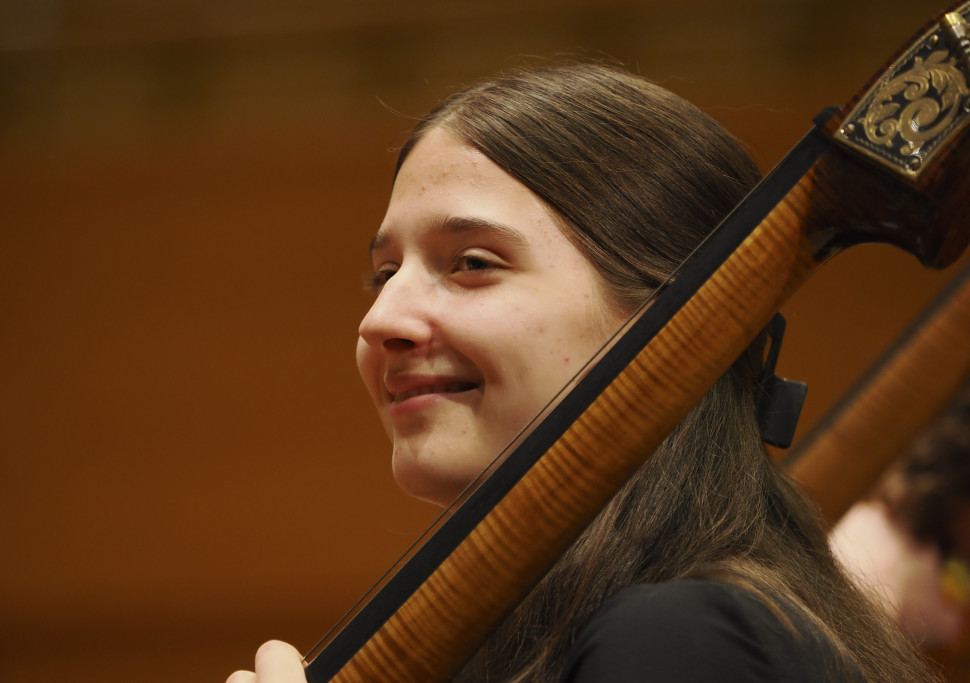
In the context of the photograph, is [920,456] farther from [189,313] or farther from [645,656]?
[189,313]

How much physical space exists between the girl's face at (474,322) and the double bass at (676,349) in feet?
0.63

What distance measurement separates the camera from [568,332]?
952 millimetres

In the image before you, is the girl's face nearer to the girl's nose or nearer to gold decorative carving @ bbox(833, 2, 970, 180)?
the girl's nose

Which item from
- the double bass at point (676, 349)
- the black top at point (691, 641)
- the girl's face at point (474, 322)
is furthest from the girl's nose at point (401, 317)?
the black top at point (691, 641)

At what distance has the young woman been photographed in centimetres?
88

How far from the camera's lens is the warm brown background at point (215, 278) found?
2.86m

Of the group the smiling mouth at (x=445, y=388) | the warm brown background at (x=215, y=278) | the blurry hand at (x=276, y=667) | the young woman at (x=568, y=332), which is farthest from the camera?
the warm brown background at (x=215, y=278)

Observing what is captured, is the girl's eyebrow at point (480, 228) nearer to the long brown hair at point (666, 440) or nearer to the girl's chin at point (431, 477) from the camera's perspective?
the long brown hair at point (666, 440)

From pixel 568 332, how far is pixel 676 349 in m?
0.22

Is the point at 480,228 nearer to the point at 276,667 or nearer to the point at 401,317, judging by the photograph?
the point at 401,317

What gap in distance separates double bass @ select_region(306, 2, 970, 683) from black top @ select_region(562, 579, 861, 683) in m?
0.08

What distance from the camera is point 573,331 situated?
0.95 meters

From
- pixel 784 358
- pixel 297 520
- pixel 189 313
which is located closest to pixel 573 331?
pixel 784 358

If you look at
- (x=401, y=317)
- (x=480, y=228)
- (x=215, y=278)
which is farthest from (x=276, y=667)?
(x=215, y=278)
